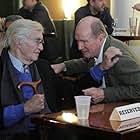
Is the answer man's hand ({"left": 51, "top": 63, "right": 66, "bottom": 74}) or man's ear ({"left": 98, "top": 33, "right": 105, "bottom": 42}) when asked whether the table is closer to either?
man's ear ({"left": 98, "top": 33, "right": 105, "bottom": 42})

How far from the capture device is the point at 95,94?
211cm

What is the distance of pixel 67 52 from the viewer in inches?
225

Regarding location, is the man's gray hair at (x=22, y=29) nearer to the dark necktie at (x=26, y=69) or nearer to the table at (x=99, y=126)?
the dark necktie at (x=26, y=69)

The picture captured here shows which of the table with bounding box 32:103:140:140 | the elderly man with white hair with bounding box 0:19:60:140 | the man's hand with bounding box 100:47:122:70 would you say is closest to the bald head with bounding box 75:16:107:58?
the man's hand with bounding box 100:47:122:70

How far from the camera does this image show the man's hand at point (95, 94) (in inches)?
82.7

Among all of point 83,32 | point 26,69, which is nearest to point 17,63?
point 26,69

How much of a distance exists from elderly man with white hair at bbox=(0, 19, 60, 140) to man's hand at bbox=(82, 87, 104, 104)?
0.24 metres

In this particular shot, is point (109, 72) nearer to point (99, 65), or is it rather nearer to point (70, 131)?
point (99, 65)

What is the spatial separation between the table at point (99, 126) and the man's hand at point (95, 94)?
0.16 meters

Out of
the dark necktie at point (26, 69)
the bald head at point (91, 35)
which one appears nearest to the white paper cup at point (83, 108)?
the dark necktie at point (26, 69)

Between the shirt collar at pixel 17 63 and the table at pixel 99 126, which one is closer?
the table at pixel 99 126

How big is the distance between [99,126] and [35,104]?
1.45 ft

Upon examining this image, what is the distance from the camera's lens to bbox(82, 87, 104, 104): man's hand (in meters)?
2.10

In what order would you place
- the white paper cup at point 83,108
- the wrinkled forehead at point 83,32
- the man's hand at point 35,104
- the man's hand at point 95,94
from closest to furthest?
the white paper cup at point 83,108 < the man's hand at point 35,104 < the man's hand at point 95,94 < the wrinkled forehead at point 83,32
